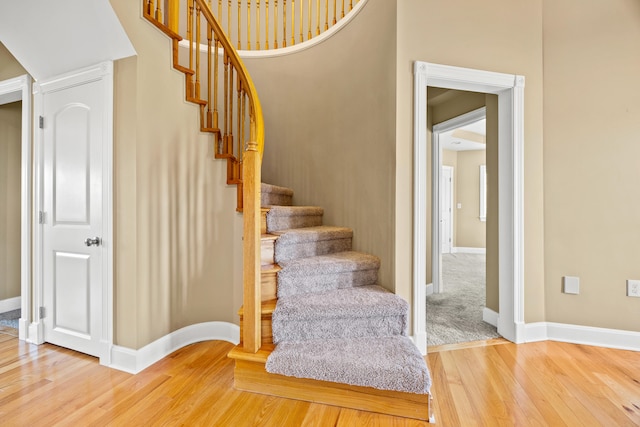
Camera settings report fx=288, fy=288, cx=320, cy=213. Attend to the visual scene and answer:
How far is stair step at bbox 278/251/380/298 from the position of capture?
1984mm

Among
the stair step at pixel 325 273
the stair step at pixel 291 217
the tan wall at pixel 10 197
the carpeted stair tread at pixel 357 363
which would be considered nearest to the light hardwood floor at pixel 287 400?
the carpeted stair tread at pixel 357 363

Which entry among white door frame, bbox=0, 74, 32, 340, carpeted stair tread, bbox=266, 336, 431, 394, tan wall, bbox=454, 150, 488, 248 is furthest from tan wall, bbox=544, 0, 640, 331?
tan wall, bbox=454, 150, 488, 248

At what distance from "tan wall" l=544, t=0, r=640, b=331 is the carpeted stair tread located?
1.58 meters

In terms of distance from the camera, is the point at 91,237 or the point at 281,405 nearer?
the point at 281,405

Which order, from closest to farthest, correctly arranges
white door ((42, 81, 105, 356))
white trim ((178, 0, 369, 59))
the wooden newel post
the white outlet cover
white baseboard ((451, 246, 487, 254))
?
the wooden newel post
white door ((42, 81, 105, 356))
the white outlet cover
white trim ((178, 0, 369, 59))
white baseboard ((451, 246, 487, 254))

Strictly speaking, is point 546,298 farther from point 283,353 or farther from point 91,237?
point 91,237

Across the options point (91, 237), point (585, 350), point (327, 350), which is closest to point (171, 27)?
point (91, 237)

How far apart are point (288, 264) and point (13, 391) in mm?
1746

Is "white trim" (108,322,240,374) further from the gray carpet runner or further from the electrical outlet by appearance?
the electrical outlet

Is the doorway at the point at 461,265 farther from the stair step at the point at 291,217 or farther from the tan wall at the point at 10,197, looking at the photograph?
the tan wall at the point at 10,197

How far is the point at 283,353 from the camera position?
1.61 metres

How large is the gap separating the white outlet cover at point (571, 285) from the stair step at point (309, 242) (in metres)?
1.74

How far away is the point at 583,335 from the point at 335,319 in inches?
80.6

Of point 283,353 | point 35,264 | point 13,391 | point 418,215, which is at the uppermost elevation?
point 418,215
